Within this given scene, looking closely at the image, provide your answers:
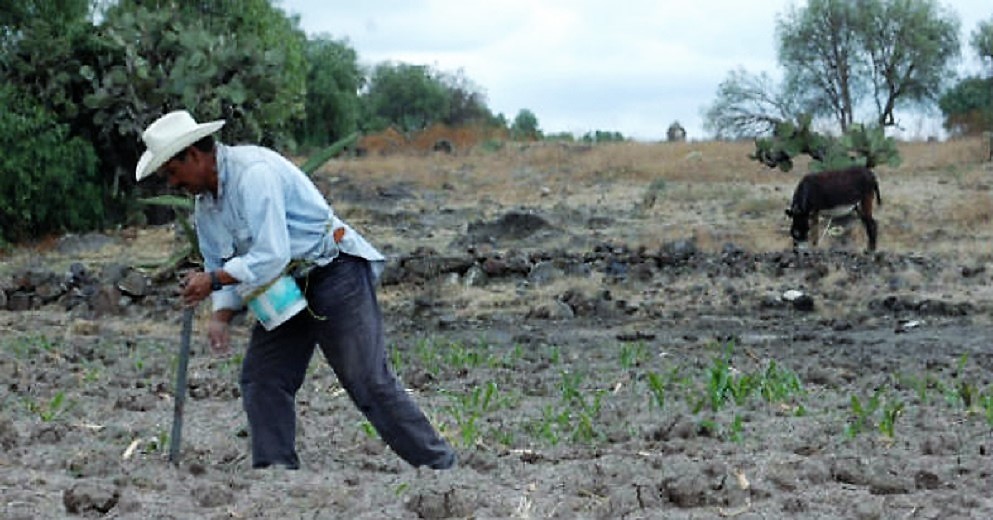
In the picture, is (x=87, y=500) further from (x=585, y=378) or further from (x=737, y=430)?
(x=585, y=378)

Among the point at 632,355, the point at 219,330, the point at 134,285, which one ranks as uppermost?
the point at 219,330

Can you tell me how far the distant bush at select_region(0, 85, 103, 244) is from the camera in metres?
20.0

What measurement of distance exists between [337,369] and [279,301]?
0.39 meters

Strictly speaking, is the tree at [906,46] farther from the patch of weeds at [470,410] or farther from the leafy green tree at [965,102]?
the patch of weeds at [470,410]

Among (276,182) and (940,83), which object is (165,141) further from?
(940,83)

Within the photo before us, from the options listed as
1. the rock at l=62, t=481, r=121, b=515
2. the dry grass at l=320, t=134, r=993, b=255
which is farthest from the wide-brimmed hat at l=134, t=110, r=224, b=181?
the dry grass at l=320, t=134, r=993, b=255

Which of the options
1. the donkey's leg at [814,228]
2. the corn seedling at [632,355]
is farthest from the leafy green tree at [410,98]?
the corn seedling at [632,355]

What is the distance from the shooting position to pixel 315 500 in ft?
14.5

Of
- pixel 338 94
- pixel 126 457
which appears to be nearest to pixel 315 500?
pixel 126 457

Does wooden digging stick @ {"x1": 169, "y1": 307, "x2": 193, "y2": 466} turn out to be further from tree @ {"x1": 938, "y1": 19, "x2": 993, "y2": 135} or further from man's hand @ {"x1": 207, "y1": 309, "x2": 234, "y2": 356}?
tree @ {"x1": 938, "y1": 19, "x2": 993, "y2": 135}

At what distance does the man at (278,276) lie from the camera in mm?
4902

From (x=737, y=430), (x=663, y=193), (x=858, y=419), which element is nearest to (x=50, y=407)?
(x=737, y=430)

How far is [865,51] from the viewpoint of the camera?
43438mm

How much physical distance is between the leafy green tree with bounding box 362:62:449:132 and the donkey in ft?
134
